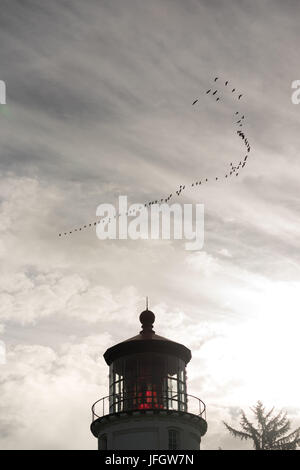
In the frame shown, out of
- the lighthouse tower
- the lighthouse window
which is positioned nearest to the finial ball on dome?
the lighthouse tower

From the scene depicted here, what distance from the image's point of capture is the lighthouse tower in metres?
33.0

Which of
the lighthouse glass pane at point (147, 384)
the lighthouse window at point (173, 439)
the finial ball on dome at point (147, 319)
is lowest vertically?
the lighthouse window at point (173, 439)

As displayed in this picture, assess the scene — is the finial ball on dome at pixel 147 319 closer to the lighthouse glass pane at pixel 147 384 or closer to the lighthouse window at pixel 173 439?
the lighthouse glass pane at pixel 147 384

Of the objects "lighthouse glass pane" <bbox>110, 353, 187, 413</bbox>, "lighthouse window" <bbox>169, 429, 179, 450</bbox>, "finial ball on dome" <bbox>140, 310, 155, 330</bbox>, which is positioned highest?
"finial ball on dome" <bbox>140, 310, 155, 330</bbox>

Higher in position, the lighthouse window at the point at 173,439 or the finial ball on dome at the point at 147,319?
the finial ball on dome at the point at 147,319

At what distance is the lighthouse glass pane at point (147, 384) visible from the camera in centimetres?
3359

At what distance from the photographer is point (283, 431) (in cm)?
5712

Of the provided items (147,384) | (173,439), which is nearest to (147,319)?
(147,384)

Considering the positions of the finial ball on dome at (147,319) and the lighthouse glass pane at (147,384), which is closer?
the lighthouse glass pane at (147,384)

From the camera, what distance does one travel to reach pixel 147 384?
33906 millimetres

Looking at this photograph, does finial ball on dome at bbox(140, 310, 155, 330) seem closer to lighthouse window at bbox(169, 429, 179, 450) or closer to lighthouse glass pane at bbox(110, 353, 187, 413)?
lighthouse glass pane at bbox(110, 353, 187, 413)

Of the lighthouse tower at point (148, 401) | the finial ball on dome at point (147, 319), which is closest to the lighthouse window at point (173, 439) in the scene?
the lighthouse tower at point (148, 401)

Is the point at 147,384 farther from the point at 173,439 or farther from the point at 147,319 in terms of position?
the point at 147,319

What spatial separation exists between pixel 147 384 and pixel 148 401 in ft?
3.24
